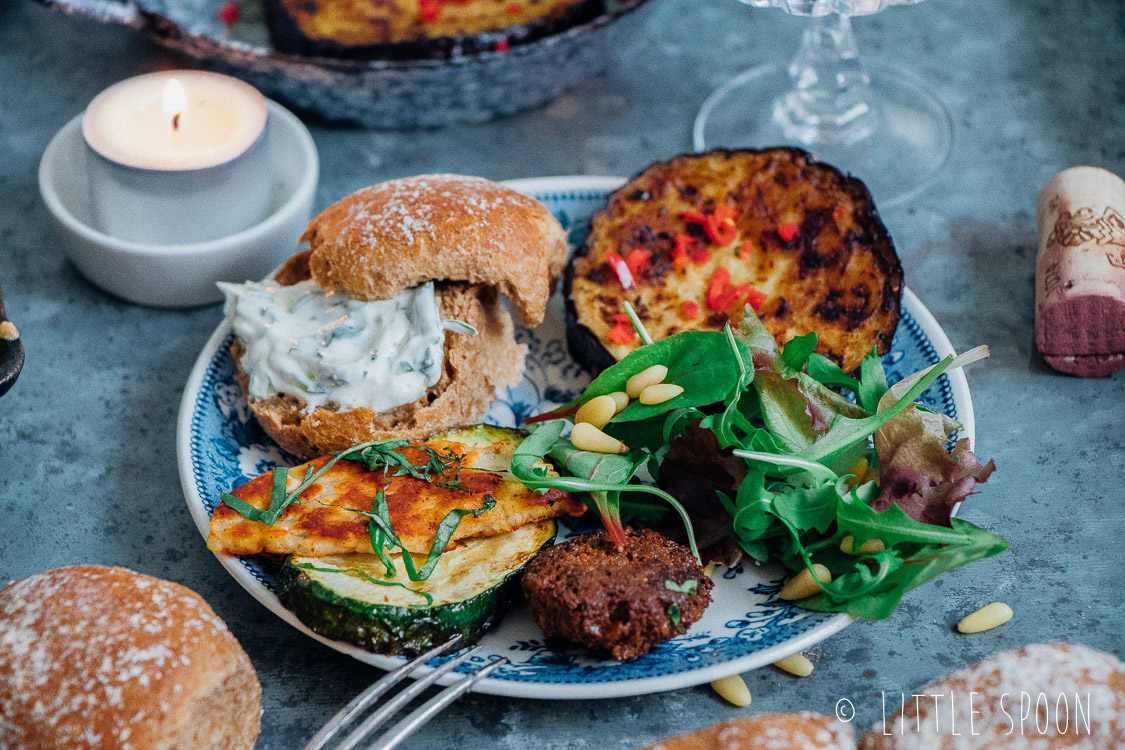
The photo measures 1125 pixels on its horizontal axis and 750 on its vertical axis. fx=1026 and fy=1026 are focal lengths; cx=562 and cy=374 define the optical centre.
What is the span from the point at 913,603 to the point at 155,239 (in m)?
2.35

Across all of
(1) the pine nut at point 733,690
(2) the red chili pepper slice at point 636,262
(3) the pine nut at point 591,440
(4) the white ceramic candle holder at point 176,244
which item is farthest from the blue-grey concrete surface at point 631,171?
(2) the red chili pepper slice at point 636,262

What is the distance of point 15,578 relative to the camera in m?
2.52

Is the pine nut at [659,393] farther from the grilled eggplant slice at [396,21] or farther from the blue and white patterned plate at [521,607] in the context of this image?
the grilled eggplant slice at [396,21]

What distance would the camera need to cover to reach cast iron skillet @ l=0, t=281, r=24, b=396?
250 cm

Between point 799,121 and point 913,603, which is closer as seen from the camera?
point 913,603

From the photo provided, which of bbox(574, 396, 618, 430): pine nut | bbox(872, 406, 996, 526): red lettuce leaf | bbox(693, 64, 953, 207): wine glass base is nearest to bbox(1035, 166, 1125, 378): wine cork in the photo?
bbox(693, 64, 953, 207): wine glass base

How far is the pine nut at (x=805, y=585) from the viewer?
224cm

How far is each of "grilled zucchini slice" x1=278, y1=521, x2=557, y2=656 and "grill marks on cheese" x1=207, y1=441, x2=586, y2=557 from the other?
0.16ft

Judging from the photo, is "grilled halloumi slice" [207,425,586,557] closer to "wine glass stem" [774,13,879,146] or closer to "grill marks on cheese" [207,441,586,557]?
"grill marks on cheese" [207,441,586,557]

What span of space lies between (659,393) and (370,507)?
71 cm

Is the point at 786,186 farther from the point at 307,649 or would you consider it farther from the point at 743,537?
the point at 307,649

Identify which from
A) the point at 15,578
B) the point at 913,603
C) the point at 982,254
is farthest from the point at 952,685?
the point at 15,578

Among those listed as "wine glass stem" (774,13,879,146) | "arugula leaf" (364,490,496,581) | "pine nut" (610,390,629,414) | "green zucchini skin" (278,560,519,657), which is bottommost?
"green zucchini skin" (278,560,519,657)

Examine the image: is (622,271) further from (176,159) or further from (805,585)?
(176,159)
